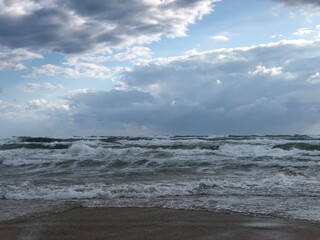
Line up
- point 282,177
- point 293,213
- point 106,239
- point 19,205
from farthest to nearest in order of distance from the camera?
point 282,177
point 19,205
point 293,213
point 106,239

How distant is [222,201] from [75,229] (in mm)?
3382

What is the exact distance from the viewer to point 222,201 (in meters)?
7.96

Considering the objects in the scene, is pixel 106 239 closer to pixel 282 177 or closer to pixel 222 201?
pixel 222 201

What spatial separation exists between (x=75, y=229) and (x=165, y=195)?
3.52 metres

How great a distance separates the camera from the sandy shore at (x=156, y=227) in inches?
206

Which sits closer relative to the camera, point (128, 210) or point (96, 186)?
point (128, 210)

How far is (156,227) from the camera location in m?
5.69

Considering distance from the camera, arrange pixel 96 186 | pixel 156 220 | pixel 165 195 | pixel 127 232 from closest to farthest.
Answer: pixel 127 232
pixel 156 220
pixel 165 195
pixel 96 186

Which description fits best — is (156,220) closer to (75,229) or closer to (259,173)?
(75,229)

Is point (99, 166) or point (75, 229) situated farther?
point (99, 166)

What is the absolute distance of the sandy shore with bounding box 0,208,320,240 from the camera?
5223 mm

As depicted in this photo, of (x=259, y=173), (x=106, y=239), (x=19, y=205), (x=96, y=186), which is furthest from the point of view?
(x=259, y=173)

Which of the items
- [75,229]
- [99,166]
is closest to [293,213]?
Answer: [75,229]

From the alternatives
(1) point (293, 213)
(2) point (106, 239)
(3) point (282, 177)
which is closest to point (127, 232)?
(2) point (106, 239)
